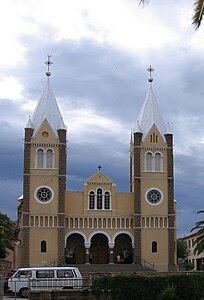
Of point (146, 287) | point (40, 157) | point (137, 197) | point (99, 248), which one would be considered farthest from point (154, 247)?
point (146, 287)

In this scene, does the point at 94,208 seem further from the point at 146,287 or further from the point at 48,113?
the point at 146,287

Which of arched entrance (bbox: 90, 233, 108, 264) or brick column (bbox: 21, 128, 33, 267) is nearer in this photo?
brick column (bbox: 21, 128, 33, 267)

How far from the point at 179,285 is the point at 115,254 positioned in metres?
39.0

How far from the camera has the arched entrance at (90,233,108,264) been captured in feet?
225

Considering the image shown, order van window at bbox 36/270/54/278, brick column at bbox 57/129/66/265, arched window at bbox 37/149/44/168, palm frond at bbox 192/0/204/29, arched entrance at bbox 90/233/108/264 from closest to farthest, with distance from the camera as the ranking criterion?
palm frond at bbox 192/0/204/29, van window at bbox 36/270/54/278, brick column at bbox 57/129/66/265, arched window at bbox 37/149/44/168, arched entrance at bbox 90/233/108/264

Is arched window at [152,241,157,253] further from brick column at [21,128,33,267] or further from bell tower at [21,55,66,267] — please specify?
brick column at [21,128,33,267]

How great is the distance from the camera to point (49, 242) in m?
65.0

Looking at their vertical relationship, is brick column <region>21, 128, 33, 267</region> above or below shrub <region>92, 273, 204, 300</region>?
above

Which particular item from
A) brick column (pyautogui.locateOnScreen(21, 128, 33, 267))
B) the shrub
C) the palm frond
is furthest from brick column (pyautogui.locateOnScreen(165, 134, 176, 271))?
the palm frond

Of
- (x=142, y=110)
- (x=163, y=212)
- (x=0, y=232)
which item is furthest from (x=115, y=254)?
(x=0, y=232)

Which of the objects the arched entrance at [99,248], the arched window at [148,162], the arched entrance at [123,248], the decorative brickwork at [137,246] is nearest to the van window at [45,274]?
the decorative brickwork at [137,246]

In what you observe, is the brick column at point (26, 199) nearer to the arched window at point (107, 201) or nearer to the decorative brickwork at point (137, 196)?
the arched window at point (107, 201)

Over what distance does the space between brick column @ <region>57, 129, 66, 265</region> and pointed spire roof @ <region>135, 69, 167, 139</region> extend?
29.5 ft

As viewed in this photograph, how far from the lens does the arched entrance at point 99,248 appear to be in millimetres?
68688
